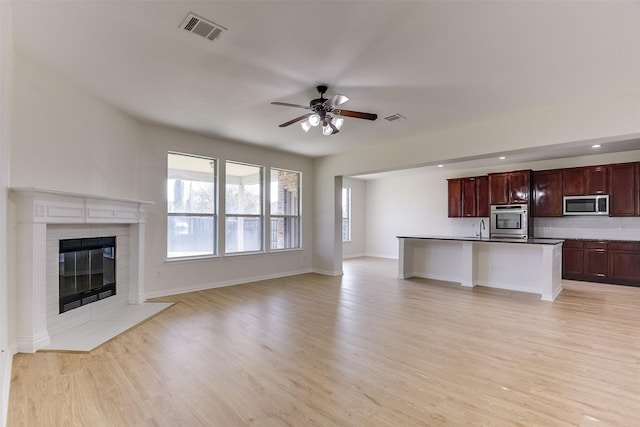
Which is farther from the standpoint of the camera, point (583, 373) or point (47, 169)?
point (47, 169)

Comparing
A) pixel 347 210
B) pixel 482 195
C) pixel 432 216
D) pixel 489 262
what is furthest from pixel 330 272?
pixel 482 195

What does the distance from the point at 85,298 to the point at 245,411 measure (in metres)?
2.97

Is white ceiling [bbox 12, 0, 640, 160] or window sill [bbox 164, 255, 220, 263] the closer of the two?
white ceiling [bbox 12, 0, 640, 160]

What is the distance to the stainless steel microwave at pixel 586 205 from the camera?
657 cm

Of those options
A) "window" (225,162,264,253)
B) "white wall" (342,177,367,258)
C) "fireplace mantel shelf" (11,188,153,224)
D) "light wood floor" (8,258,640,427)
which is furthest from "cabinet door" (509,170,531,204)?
"fireplace mantel shelf" (11,188,153,224)

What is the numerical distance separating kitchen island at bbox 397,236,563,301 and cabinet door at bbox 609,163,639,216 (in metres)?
1.93

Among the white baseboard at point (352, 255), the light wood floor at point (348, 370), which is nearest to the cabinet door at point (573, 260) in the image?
the light wood floor at point (348, 370)

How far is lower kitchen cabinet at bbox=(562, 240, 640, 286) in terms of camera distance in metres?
6.18

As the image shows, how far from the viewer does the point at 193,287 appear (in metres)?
5.59

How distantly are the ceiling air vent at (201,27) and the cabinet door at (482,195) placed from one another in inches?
306

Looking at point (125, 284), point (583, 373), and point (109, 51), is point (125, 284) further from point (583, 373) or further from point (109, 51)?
point (583, 373)

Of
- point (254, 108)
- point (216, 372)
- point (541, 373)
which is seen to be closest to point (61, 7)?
point (254, 108)

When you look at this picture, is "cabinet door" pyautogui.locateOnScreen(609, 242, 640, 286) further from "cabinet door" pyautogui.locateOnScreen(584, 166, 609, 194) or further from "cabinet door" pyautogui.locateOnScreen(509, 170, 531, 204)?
"cabinet door" pyautogui.locateOnScreen(509, 170, 531, 204)

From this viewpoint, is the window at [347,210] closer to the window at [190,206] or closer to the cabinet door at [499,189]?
the cabinet door at [499,189]
